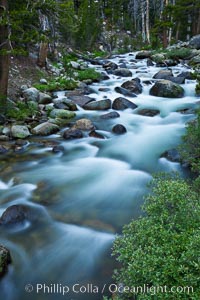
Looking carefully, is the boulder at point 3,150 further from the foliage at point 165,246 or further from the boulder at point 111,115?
the foliage at point 165,246

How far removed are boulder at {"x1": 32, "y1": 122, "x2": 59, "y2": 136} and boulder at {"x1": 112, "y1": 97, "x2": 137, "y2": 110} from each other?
3531mm

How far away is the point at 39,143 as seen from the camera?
9.47m

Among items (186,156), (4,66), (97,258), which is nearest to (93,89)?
(4,66)

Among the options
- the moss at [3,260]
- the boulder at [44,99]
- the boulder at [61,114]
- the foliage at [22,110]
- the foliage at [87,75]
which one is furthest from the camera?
the foliage at [87,75]

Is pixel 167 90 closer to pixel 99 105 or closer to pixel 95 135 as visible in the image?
pixel 99 105

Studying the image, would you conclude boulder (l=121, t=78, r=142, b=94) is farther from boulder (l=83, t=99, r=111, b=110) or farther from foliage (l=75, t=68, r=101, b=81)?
boulder (l=83, t=99, r=111, b=110)

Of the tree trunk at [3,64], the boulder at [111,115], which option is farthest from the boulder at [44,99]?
the boulder at [111,115]

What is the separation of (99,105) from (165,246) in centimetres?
1045

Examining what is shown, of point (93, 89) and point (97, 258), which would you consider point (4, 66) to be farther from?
point (97, 258)

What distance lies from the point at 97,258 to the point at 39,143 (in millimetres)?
5171

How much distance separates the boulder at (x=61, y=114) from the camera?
11695 mm

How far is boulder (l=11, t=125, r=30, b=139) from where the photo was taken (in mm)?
9597

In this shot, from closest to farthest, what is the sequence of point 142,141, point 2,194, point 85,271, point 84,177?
point 85,271 < point 2,194 < point 84,177 < point 142,141

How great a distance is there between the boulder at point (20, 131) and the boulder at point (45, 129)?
0.28 meters
